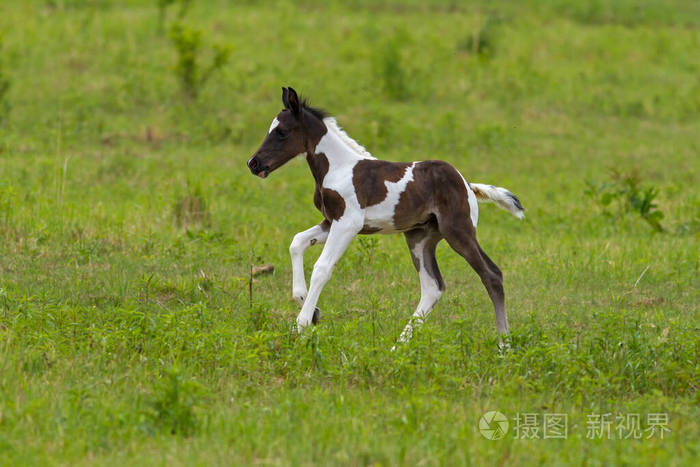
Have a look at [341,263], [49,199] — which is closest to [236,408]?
[341,263]

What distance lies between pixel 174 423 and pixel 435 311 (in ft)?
12.4

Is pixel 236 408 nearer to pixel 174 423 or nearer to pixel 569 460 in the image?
pixel 174 423

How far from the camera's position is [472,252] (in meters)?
7.51

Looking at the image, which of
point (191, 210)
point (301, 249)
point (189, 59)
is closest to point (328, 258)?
point (301, 249)

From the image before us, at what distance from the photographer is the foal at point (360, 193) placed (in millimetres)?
7457

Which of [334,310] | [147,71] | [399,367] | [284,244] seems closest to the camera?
[399,367]

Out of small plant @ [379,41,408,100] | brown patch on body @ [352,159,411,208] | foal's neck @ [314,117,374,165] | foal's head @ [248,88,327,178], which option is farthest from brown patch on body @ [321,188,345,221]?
small plant @ [379,41,408,100]

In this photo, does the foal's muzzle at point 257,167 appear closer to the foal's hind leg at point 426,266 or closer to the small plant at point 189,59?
the foal's hind leg at point 426,266

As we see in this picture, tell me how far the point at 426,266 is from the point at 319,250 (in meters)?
2.97

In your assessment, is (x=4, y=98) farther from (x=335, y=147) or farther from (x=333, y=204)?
(x=333, y=204)

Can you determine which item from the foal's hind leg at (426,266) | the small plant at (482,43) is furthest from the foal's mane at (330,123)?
the small plant at (482,43)

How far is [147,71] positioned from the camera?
760 inches

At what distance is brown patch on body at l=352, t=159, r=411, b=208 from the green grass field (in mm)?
1064

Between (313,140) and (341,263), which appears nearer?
(313,140)
